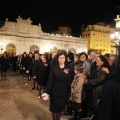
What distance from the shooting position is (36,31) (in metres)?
43.8

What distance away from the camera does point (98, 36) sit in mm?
63125

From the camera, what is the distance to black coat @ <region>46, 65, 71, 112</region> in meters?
4.27

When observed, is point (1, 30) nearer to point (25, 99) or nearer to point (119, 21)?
point (119, 21)

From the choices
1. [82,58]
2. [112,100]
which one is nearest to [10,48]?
[82,58]

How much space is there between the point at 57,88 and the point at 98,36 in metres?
61.0

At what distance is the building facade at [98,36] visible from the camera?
61.7 metres

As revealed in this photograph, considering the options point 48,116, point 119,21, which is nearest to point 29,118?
point 48,116

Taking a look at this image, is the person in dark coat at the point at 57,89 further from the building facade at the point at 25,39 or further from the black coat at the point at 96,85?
the building facade at the point at 25,39

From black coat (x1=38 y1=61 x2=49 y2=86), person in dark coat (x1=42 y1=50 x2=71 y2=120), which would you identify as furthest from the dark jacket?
black coat (x1=38 y1=61 x2=49 y2=86)

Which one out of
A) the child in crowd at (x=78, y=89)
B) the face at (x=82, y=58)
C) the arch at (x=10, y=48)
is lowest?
the child in crowd at (x=78, y=89)

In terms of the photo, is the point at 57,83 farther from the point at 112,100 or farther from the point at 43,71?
the point at 43,71

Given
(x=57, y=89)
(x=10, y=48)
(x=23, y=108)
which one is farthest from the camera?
(x=10, y=48)

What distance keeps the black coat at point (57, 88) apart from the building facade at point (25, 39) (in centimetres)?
3496

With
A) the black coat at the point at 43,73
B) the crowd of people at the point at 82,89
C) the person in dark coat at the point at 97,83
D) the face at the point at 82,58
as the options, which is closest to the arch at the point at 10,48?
the black coat at the point at 43,73
